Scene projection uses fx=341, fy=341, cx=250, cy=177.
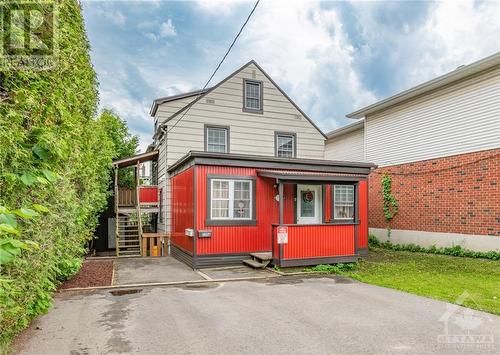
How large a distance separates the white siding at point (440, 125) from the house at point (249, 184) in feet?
9.91

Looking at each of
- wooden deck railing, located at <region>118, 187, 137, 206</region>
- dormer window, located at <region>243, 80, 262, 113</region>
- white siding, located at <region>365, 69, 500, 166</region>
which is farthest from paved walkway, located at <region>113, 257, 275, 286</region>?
white siding, located at <region>365, 69, 500, 166</region>

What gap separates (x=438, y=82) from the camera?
1304cm

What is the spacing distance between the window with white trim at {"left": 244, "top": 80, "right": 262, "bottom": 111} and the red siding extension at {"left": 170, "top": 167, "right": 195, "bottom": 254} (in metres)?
4.78

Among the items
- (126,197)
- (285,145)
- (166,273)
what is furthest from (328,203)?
(126,197)

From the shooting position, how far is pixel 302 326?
5.15 meters

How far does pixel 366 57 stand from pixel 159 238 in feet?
44.6

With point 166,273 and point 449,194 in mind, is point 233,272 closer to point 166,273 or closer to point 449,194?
point 166,273

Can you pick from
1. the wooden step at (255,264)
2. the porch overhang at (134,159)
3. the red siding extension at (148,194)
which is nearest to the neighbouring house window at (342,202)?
the wooden step at (255,264)

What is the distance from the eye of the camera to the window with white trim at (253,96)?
50.0 ft

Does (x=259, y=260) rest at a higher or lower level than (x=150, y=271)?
higher

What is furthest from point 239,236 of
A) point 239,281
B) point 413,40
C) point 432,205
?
point 413,40

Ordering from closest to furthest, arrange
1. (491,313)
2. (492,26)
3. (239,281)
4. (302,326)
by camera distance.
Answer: (302,326) → (491,313) → (239,281) → (492,26)

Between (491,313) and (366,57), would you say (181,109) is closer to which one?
(366,57)

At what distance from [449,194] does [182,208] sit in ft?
33.0
